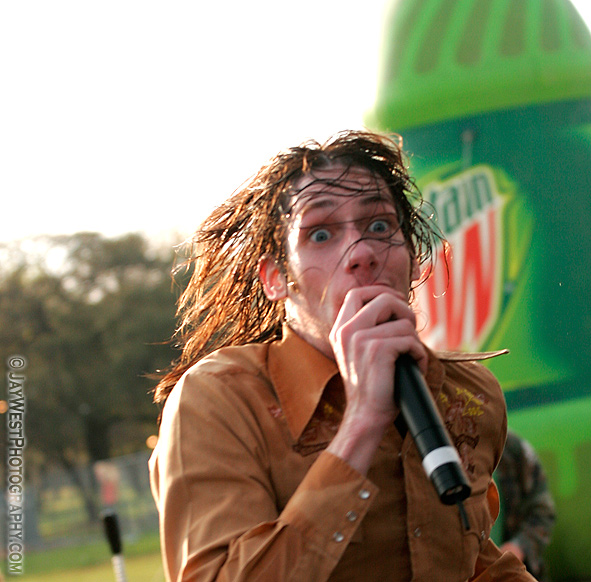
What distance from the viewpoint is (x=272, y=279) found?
2.11 metres

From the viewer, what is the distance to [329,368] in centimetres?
187

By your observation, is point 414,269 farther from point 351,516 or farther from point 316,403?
point 351,516

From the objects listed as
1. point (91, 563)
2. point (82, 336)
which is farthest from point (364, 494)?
point (82, 336)

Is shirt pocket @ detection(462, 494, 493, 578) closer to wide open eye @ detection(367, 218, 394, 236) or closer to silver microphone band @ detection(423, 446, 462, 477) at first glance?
silver microphone band @ detection(423, 446, 462, 477)

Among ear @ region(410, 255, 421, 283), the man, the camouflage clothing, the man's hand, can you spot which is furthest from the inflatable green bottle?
the man's hand

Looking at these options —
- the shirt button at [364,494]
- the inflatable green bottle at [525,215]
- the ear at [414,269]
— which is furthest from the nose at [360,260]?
the inflatable green bottle at [525,215]

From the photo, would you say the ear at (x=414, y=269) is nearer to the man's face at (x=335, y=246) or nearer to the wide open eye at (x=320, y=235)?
the man's face at (x=335, y=246)

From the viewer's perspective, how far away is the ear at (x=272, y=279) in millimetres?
2061

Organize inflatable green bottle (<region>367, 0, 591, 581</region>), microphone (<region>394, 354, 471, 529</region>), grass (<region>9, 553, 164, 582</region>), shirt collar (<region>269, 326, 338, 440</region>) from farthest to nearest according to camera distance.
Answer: grass (<region>9, 553, 164, 582</region>) → inflatable green bottle (<region>367, 0, 591, 581</region>) → shirt collar (<region>269, 326, 338, 440</region>) → microphone (<region>394, 354, 471, 529</region>)

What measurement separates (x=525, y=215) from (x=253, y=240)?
13.2 feet

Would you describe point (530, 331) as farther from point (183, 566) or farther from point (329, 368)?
point (183, 566)

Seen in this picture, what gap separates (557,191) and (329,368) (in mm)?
4329

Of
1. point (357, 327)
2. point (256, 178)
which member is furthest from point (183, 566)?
→ point (256, 178)

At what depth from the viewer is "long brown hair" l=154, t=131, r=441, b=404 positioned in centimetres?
209
